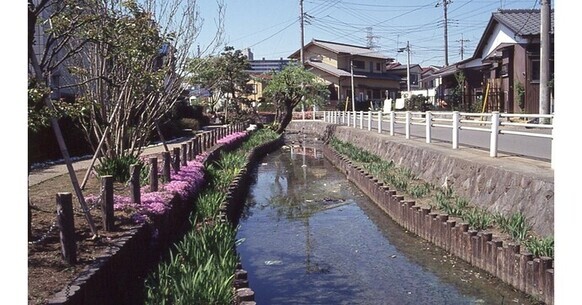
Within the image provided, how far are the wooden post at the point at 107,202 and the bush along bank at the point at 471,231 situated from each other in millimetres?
5009

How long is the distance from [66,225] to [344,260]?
5.25 metres

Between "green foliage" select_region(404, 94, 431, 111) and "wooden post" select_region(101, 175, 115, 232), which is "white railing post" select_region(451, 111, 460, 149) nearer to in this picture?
"wooden post" select_region(101, 175, 115, 232)

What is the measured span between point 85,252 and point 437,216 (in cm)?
598

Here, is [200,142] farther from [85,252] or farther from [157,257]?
[85,252]

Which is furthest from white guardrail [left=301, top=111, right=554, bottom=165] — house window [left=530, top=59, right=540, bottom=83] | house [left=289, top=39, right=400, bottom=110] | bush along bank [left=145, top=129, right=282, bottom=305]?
house [left=289, top=39, right=400, bottom=110]

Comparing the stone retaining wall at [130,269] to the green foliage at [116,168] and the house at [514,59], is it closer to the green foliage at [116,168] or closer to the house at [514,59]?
the green foliage at [116,168]

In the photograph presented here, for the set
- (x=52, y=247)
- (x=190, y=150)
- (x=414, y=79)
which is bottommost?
(x=52, y=247)

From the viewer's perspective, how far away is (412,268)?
9.26 meters

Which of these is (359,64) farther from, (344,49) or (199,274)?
(199,274)

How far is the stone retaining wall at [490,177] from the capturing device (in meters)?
8.06

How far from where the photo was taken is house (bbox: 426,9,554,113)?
29016 mm

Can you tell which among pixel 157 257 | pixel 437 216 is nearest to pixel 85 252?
pixel 157 257

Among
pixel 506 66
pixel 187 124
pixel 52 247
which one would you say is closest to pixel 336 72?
pixel 506 66

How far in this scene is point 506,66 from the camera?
31.3 meters
